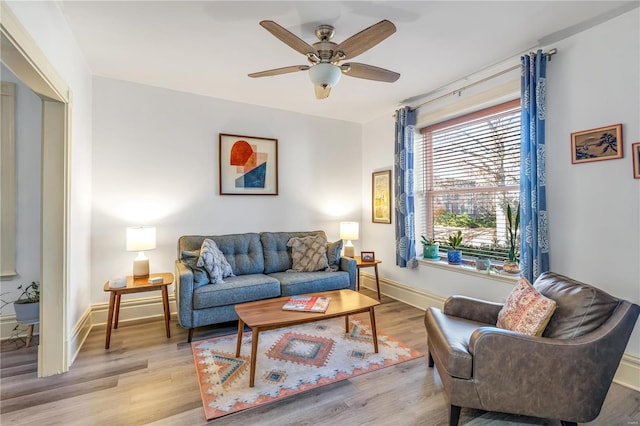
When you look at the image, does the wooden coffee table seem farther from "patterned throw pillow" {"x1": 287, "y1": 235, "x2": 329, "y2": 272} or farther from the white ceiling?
the white ceiling

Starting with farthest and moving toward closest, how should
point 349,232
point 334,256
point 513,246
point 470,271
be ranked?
point 349,232
point 334,256
point 470,271
point 513,246

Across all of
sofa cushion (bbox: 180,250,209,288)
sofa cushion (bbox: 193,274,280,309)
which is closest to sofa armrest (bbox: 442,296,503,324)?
sofa cushion (bbox: 193,274,280,309)

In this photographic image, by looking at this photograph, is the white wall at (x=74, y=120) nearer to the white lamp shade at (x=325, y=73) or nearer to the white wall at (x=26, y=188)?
the white wall at (x=26, y=188)

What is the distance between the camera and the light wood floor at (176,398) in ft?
5.87

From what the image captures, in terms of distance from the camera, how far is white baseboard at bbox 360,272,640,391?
2.12m

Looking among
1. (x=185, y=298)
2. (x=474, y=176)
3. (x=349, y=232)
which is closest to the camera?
(x=185, y=298)

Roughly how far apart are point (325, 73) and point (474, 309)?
2067mm

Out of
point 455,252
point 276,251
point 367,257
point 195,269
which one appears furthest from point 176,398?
point 455,252

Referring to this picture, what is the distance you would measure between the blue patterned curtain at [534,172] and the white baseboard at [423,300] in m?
0.78

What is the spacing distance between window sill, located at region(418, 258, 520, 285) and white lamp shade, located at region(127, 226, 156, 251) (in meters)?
3.14

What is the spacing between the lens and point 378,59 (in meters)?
2.82

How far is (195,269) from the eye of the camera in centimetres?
298

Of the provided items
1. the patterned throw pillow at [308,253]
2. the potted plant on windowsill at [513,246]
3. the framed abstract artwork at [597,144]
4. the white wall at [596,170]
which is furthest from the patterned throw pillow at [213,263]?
the framed abstract artwork at [597,144]

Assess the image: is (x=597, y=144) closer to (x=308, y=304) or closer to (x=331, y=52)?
(x=331, y=52)
